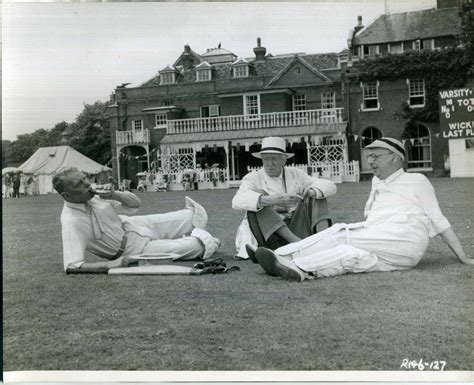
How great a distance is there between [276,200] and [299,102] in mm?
931

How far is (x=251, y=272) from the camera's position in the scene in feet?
11.0

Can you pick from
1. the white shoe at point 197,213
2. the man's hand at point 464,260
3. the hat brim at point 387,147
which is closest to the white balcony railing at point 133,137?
the white shoe at point 197,213

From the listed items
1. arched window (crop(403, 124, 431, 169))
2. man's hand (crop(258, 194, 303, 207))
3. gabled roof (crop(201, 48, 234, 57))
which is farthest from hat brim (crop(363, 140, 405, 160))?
gabled roof (crop(201, 48, 234, 57))

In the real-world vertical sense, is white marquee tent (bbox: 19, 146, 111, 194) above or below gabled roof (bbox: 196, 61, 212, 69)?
below

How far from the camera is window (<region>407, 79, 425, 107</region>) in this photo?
12.3ft

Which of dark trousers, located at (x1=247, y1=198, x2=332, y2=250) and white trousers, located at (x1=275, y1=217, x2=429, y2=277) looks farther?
dark trousers, located at (x1=247, y1=198, x2=332, y2=250)

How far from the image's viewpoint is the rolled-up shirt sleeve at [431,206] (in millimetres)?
3117

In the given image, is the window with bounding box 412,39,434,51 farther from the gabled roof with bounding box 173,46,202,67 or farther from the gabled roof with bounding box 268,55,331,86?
the gabled roof with bounding box 173,46,202,67

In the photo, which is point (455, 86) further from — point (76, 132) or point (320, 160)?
point (76, 132)

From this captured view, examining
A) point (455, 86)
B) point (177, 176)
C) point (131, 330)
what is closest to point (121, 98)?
point (177, 176)

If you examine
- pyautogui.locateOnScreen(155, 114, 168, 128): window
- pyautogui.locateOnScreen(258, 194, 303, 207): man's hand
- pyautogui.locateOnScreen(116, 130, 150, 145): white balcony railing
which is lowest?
pyautogui.locateOnScreen(258, 194, 303, 207): man's hand

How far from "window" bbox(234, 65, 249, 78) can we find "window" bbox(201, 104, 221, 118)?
0.30 meters

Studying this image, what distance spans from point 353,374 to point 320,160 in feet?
6.03

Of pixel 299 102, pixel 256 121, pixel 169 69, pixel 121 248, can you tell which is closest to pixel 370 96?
pixel 299 102
